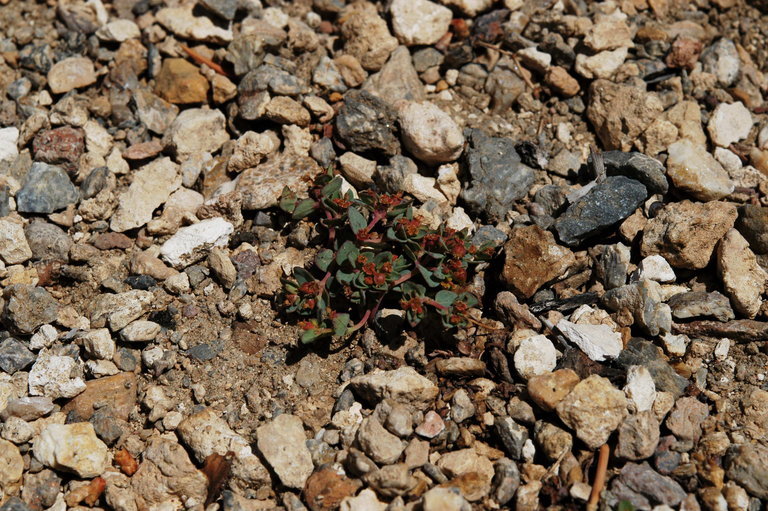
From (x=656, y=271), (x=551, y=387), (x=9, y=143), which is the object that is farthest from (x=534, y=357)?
(x=9, y=143)

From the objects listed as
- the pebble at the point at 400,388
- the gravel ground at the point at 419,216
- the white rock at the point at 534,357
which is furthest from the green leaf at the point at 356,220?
the white rock at the point at 534,357

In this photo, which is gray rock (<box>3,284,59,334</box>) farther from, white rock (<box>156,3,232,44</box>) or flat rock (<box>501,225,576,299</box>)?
flat rock (<box>501,225,576,299</box>)

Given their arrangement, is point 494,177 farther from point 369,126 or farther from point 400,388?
point 400,388

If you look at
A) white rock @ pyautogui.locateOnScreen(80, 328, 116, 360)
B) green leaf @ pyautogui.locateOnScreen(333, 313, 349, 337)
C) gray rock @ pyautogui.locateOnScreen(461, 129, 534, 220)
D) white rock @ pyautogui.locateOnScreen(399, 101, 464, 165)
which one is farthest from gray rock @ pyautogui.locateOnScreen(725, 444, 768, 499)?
white rock @ pyautogui.locateOnScreen(80, 328, 116, 360)

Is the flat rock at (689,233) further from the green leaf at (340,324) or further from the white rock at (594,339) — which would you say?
the green leaf at (340,324)

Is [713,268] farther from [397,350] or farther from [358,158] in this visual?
[358,158]

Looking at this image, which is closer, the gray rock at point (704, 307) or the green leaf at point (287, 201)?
the gray rock at point (704, 307)
